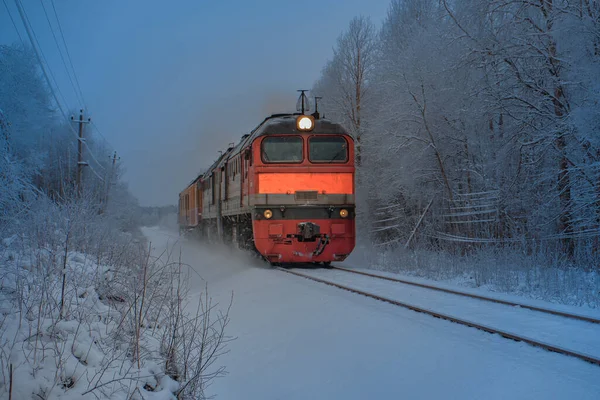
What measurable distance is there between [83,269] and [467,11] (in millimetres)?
10861

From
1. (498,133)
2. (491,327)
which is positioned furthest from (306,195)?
(491,327)

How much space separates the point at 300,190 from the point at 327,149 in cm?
124

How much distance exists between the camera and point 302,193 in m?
11.7

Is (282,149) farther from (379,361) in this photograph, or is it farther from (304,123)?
(379,361)

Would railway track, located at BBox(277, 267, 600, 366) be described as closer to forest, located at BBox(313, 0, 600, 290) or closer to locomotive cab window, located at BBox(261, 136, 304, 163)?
forest, located at BBox(313, 0, 600, 290)

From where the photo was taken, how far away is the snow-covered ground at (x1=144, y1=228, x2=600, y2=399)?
375 centimetres

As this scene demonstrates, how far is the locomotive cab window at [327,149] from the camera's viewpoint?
1198 centimetres

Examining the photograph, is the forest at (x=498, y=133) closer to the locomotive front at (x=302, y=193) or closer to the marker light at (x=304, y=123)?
the locomotive front at (x=302, y=193)

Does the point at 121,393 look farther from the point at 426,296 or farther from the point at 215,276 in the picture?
the point at 215,276

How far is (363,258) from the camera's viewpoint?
54.4 feet

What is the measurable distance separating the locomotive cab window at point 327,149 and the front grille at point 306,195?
0.79 metres

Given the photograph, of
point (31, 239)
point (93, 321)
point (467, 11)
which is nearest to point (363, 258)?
point (467, 11)

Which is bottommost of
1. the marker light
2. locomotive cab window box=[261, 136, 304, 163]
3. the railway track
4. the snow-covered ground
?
the snow-covered ground

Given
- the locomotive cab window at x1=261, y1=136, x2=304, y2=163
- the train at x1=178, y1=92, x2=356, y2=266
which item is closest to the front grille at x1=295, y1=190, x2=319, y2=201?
the train at x1=178, y1=92, x2=356, y2=266
